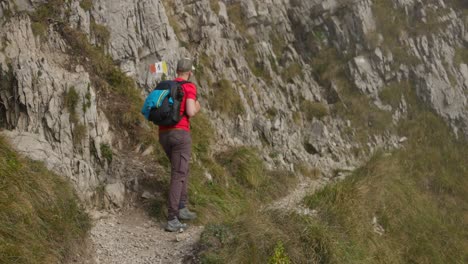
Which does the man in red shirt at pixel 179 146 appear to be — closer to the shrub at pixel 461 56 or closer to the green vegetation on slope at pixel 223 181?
the green vegetation on slope at pixel 223 181

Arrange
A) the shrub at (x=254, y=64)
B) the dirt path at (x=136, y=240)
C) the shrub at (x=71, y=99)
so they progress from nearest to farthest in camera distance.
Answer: the dirt path at (x=136, y=240), the shrub at (x=71, y=99), the shrub at (x=254, y=64)

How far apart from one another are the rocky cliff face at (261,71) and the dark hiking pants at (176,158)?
1.42m

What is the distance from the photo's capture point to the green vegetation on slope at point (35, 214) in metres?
5.18

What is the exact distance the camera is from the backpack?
687 cm

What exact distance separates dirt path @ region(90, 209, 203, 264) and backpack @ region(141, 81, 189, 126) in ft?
6.19

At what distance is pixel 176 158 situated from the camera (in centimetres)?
719

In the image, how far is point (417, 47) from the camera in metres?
18.0

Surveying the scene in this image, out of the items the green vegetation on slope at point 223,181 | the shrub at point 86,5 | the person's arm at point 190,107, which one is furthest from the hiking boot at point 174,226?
the shrub at point 86,5

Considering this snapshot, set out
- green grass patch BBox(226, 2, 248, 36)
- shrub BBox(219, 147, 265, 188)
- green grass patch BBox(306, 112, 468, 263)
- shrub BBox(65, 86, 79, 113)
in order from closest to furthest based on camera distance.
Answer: green grass patch BBox(306, 112, 468, 263) → shrub BBox(65, 86, 79, 113) → shrub BBox(219, 147, 265, 188) → green grass patch BBox(226, 2, 248, 36)

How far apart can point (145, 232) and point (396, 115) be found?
41.8ft

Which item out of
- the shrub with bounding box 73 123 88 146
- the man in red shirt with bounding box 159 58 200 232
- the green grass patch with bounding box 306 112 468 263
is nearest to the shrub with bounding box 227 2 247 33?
the green grass patch with bounding box 306 112 468 263

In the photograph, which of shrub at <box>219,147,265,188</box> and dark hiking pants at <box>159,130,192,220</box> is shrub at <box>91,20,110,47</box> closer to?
shrub at <box>219,147,265,188</box>

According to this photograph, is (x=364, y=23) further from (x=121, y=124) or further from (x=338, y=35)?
(x=121, y=124)

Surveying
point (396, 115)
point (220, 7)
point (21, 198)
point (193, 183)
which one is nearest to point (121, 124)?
point (193, 183)
